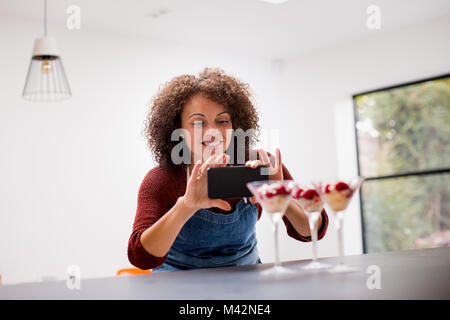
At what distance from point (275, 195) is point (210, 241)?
1.87 ft

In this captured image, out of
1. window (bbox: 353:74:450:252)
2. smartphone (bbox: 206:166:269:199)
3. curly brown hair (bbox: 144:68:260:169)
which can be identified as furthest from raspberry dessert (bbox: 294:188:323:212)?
window (bbox: 353:74:450:252)

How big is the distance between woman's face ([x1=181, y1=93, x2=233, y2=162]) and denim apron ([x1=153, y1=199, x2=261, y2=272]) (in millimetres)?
190

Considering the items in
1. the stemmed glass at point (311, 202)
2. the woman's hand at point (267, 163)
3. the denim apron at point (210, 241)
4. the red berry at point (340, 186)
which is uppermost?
the woman's hand at point (267, 163)

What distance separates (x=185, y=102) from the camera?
1736 millimetres

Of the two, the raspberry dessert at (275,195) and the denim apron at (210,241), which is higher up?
the raspberry dessert at (275,195)

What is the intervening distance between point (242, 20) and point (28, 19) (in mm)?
1825

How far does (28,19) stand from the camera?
4242mm

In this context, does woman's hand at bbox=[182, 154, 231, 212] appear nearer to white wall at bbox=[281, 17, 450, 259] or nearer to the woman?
the woman

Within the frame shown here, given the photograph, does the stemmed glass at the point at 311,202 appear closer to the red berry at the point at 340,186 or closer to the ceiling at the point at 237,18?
the red berry at the point at 340,186

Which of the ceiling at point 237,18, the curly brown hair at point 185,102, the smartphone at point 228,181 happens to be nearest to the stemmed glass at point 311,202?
the smartphone at point 228,181

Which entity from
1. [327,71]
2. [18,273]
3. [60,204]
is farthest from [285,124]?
[18,273]

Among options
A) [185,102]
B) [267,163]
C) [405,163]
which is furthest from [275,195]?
[405,163]

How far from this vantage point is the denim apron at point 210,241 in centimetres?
154

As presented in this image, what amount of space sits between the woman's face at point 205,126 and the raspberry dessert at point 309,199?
20.5 inches
